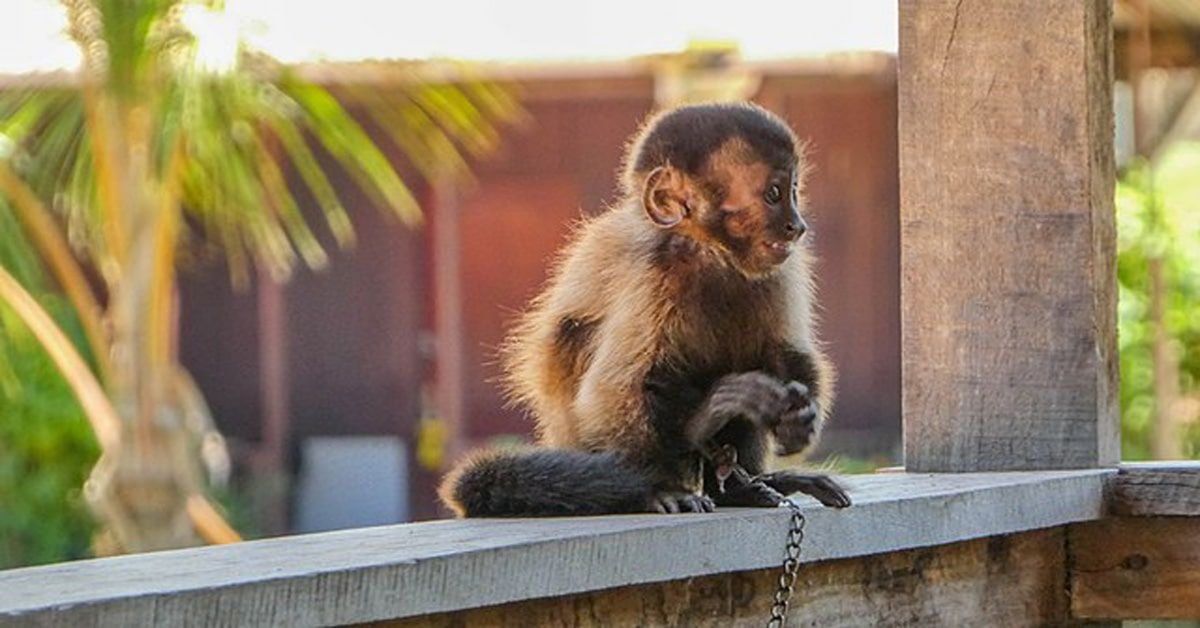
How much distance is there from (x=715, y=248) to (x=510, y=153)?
7.32m

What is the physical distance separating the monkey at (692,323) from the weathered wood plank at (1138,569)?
0.43 metres

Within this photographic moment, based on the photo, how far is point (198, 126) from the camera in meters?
5.79

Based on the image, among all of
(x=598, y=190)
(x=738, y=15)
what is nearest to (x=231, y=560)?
(x=738, y=15)

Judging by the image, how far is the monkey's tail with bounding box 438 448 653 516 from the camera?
2.58m

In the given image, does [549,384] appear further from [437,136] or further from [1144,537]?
[437,136]

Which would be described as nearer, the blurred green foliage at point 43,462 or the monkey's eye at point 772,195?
the monkey's eye at point 772,195

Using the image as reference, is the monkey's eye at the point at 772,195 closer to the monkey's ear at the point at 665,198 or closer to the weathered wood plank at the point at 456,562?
the monkey's ear at the point at 665,198

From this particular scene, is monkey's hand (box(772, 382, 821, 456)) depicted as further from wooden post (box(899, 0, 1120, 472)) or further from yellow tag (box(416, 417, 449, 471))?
yellow tag (box(416, 417, 449, 471))

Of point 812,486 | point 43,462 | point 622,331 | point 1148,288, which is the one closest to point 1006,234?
point 622,331

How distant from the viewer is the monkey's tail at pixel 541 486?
102 inches

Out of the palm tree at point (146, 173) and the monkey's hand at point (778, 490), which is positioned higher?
the palm tree at point (146, 173)

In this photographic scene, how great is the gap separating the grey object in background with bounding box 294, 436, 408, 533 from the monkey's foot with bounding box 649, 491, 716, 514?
7255 millimetres

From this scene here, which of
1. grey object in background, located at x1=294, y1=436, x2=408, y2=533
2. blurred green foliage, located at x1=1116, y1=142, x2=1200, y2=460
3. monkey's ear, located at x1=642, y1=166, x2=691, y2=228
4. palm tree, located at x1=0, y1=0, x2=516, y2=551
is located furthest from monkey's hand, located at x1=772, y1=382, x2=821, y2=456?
grey object in background, located at x1=294, y1=436, x2=408, y2=533

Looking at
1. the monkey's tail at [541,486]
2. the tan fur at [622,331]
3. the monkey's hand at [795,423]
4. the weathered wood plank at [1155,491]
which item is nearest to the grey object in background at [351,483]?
the tan fur at [622,331]
